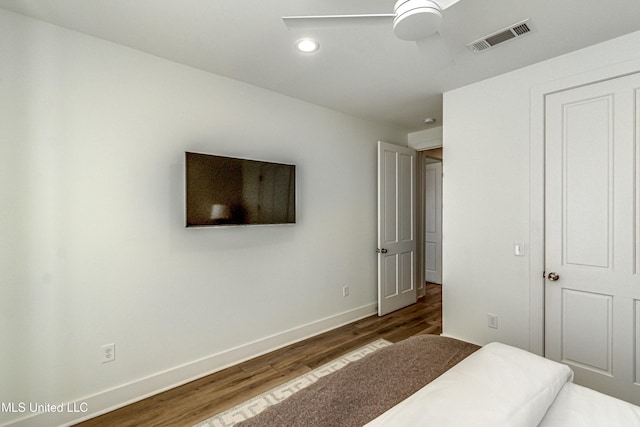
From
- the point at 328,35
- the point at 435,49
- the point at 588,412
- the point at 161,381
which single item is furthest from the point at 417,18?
the point at 161,381

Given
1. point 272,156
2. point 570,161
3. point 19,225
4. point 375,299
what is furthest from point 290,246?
point 570,161

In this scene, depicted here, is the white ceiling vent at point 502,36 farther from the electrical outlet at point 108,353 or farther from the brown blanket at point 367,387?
the electrical outlet at point 108,353

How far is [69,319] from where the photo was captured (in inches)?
74.1

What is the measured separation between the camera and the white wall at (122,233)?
1.75 metres

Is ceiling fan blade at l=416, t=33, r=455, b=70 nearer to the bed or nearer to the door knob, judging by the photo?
the bed

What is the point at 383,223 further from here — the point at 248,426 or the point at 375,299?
the point at 248,426

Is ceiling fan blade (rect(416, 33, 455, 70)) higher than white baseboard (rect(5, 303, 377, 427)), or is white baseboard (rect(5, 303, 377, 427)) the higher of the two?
ceiling fan blade (rect(416, 33, 455, 70))

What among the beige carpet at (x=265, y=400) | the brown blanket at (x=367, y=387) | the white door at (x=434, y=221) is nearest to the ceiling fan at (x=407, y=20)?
the brown blanket at (x=367, y=387)

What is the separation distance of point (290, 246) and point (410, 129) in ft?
8.35

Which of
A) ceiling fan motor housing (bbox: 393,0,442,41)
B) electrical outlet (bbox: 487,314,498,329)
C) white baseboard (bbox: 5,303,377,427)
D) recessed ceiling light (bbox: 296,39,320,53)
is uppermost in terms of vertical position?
recessed ceiling light (bbox: 296,39,320,53)

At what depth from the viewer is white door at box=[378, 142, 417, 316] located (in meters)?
3.67

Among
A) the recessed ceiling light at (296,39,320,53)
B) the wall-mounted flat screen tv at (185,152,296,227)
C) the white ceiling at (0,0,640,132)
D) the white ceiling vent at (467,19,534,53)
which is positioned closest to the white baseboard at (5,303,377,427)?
the wall-mounted flat screen tv at (185,152,296,227)

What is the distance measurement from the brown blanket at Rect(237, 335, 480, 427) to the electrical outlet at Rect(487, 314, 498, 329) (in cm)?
115

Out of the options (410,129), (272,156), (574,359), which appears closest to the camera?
(574,359)
